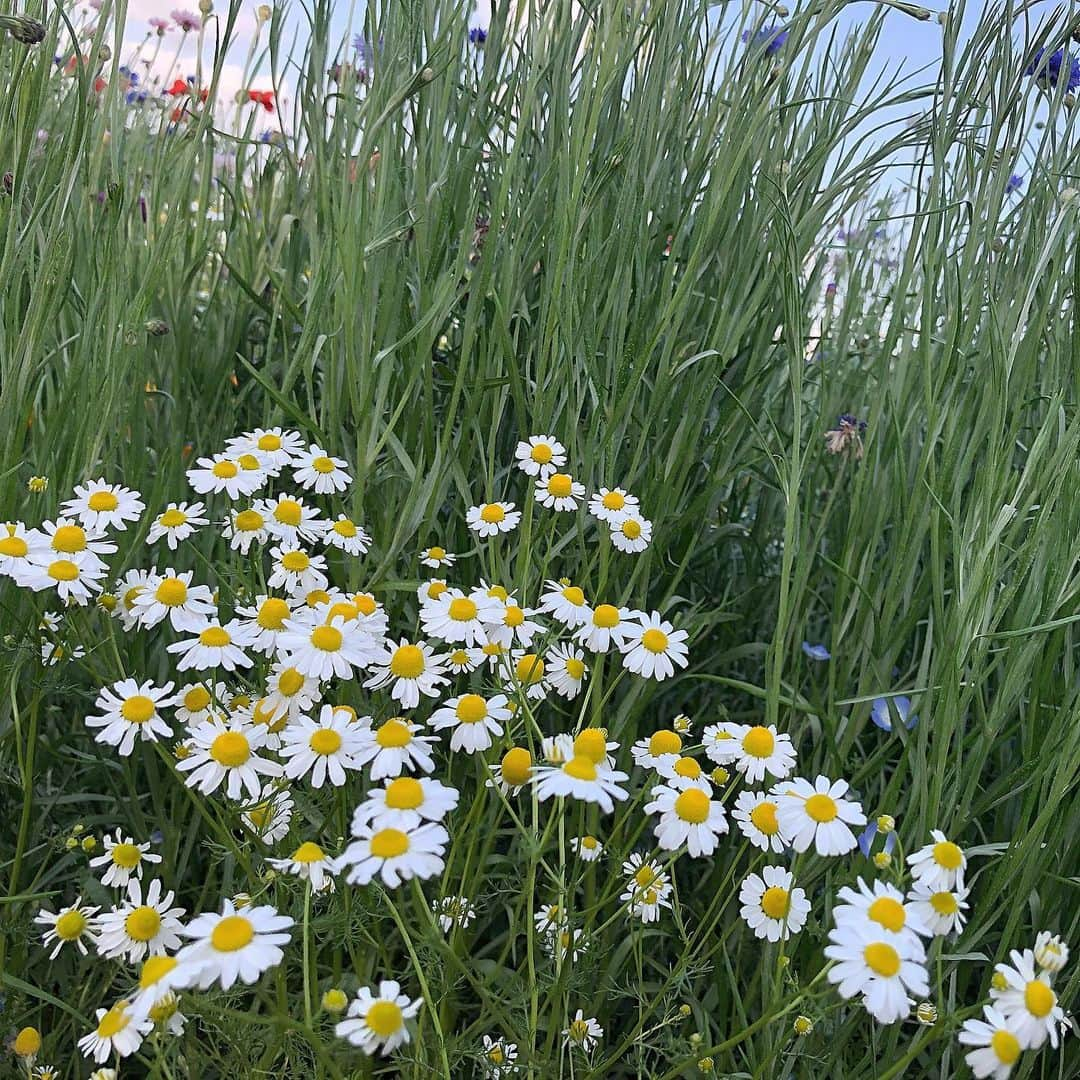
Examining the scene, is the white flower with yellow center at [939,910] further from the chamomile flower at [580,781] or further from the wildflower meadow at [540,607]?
the chamomile flower at [580,781]

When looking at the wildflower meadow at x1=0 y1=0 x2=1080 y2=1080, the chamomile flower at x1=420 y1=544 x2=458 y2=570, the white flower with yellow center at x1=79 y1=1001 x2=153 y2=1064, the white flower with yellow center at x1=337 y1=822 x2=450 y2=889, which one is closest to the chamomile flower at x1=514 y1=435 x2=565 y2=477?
the wildflower meadow at x1=0 y1=0 x2=1080 y2=1080

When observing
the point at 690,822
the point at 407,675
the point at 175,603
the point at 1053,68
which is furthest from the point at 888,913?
the point at 1053,68

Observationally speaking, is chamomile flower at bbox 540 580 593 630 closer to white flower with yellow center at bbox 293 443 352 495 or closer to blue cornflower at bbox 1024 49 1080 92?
white flower with yellow center at bbox 293 443 352 495

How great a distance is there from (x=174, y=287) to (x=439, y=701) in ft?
2.49

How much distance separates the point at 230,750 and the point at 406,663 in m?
0.16

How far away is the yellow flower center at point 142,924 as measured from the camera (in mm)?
707

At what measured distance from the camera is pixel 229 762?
746mm

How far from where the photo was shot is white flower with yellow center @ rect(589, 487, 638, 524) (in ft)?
3.29

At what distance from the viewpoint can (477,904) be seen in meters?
0.97

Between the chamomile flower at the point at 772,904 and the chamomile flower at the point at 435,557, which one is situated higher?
the chamomile flower at the point at 435,557

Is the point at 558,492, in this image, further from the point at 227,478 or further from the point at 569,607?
the point at 227,478

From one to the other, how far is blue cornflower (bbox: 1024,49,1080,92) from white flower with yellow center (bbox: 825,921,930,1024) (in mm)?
839

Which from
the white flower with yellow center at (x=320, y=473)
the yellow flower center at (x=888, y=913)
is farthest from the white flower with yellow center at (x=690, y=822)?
the white flower with yellow center at (x=320, y=473)

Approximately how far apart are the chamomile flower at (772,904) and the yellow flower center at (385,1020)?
325 mm
